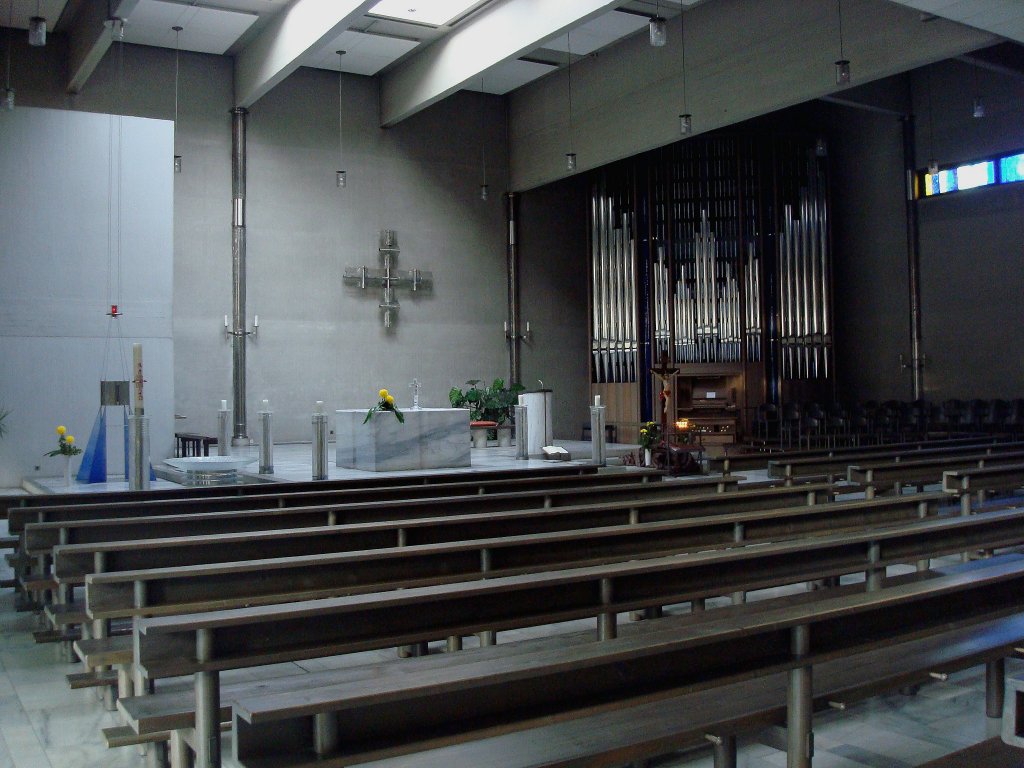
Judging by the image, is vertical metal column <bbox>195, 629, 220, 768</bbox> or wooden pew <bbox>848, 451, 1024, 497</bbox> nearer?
vertical metal column <bbox>195, 629, 220, 768</bbox>

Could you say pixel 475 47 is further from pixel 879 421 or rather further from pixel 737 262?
pixel 879 421

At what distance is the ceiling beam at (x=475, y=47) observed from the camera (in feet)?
33.8

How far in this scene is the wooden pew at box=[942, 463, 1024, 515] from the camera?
16.5ft

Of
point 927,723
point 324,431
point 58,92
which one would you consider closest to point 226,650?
point 927,723

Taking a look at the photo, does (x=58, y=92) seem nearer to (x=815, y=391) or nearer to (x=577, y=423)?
(x=577, y=423)

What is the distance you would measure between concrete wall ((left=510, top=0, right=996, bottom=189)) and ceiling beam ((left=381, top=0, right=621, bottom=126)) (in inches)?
83.5

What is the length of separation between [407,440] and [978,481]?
459 cm

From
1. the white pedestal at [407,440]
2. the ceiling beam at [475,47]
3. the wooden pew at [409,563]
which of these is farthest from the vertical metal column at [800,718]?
the ceiling beam at [475,47]

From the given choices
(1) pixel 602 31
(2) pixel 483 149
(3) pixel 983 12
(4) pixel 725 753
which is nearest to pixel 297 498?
(4) pixel 725 753

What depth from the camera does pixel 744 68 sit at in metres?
11.4

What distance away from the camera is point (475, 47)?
38.6 feet

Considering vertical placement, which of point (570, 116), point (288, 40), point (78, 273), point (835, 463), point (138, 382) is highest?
point (288, 40)

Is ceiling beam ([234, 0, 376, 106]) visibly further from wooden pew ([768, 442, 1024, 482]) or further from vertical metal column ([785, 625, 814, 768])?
vertical metal column ([785, 625, 814, 768])

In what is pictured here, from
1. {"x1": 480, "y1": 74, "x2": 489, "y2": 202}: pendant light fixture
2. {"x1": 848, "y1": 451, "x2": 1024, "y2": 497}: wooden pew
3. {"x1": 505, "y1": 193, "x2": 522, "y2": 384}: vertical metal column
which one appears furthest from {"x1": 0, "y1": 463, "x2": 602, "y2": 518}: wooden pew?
{"x1": 480, "y1": 74, "x2": 489, "y2": 202}: pendant light fixture
